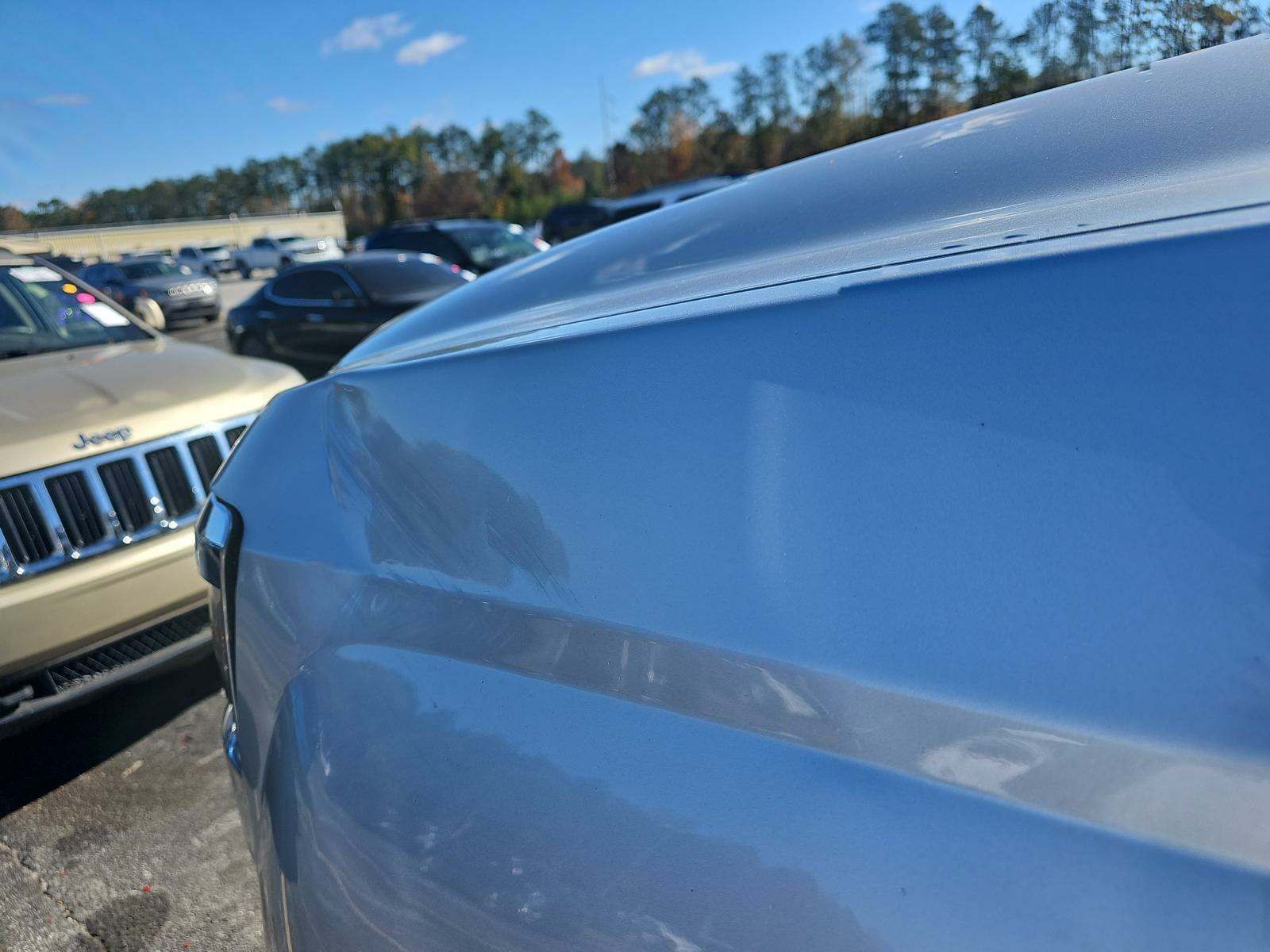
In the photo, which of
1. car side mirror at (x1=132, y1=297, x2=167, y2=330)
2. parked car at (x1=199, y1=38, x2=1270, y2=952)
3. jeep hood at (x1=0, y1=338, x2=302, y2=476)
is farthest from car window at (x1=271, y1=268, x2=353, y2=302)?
parked car at (x1=199, y1=38, x2=1270, y2=952)

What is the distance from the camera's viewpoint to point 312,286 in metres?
9.02

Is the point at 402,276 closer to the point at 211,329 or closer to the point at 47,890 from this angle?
the point at 47,890

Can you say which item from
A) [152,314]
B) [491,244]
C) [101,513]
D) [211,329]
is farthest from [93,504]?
[211,329]

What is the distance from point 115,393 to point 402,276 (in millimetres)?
5642

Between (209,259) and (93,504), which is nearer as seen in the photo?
(93,504)

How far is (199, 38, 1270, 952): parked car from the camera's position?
0.75 metres

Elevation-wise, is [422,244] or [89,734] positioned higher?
[422,244]

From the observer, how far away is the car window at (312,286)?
28.6ft

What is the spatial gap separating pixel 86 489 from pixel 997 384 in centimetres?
310

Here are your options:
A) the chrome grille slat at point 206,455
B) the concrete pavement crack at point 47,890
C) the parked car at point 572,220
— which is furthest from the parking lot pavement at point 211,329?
the concrete pavement crack at point 47,890

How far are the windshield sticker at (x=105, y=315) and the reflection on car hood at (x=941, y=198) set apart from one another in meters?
3.36

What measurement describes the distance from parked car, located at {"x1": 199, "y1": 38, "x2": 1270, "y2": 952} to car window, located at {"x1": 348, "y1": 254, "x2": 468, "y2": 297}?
760 centimetres

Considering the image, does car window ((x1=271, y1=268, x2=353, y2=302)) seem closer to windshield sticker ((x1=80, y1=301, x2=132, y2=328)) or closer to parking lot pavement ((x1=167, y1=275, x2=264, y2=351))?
parking lot pavement ((x1=167, y1=275, x2=264, y2=351))

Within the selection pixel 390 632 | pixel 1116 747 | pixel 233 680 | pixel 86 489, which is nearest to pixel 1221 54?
pixel 1116 747
